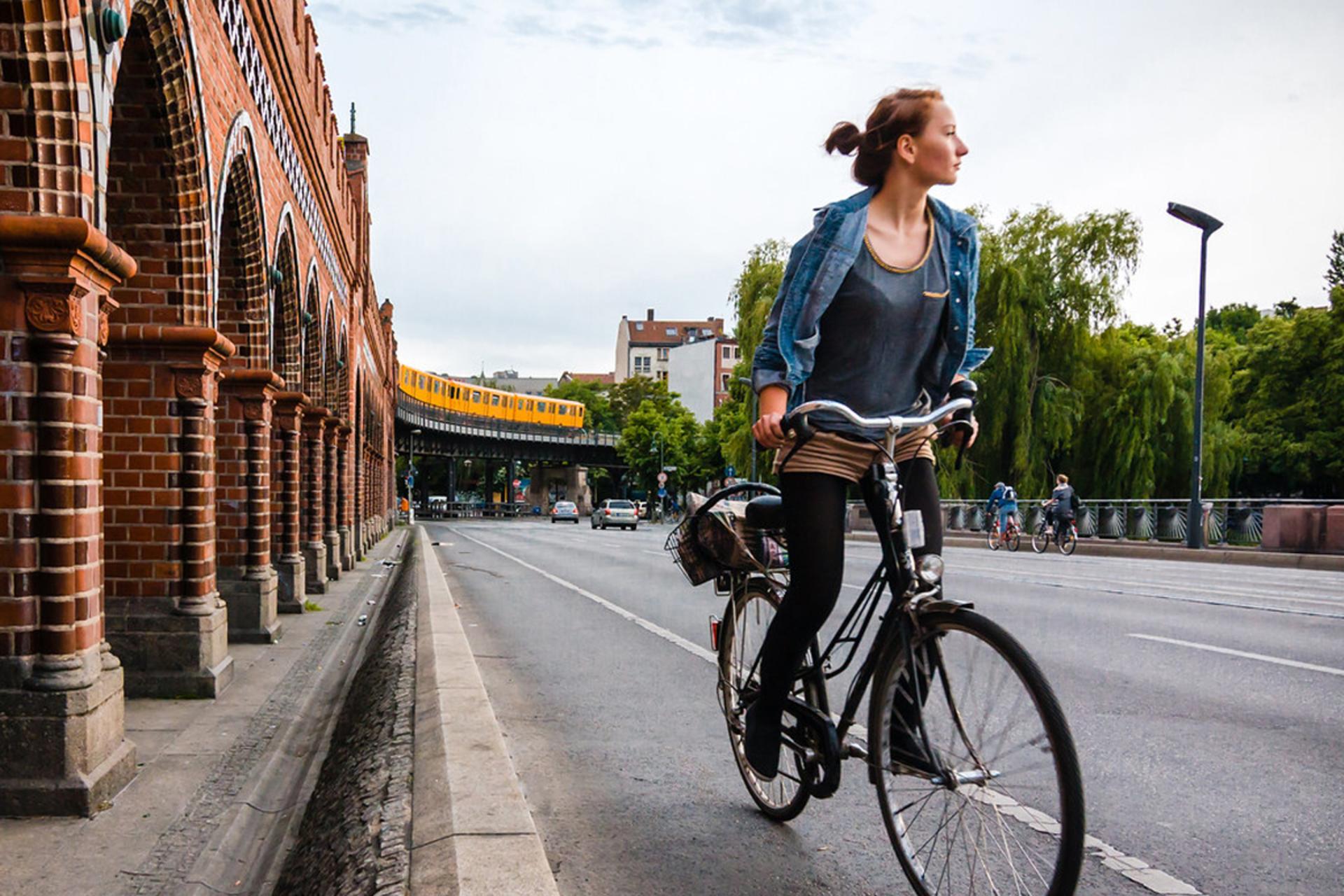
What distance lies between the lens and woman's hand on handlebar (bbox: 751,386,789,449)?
118 inches

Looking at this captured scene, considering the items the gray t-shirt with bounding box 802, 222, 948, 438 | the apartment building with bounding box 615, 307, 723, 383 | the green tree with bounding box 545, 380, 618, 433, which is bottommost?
the gray t-shirt with bounding box 802, 222, 948, 438

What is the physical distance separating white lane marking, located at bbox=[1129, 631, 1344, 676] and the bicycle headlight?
4.60 meters

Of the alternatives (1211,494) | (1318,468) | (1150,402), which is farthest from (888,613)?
(1318,468)

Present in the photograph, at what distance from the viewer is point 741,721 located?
3.84m

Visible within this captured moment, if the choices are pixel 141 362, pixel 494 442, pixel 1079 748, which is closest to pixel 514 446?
pixel 494 442

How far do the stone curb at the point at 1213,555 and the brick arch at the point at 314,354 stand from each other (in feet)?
34.5

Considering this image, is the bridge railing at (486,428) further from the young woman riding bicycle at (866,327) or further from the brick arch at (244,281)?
the young woman riding bicycle at (866,327)

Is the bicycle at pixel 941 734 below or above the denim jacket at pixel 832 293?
below

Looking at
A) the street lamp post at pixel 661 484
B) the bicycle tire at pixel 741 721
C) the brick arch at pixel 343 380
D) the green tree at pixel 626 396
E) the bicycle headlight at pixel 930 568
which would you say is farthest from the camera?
the green tree at pixel 626 396

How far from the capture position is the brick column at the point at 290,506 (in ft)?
38.1

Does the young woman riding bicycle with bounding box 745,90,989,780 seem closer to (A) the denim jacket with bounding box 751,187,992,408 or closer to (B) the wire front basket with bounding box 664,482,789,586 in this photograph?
(A) the denim jacket with bounding box 751,187,992,408

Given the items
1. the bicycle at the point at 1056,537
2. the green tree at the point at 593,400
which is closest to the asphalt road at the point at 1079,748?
the bicycle at the point at 1056,537

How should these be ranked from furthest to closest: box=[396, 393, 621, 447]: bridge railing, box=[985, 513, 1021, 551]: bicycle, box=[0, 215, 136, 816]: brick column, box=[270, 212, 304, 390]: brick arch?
box=[396, 393, 621, 447]: bridge railing → box=[985, 513, 1021, 551]: bicycle → box=[270, 212, 304, 390]: brick arch → box=[0, 215, 136, 816]: brick column

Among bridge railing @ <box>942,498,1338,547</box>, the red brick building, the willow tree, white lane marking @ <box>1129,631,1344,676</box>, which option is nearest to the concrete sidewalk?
the red brick building
